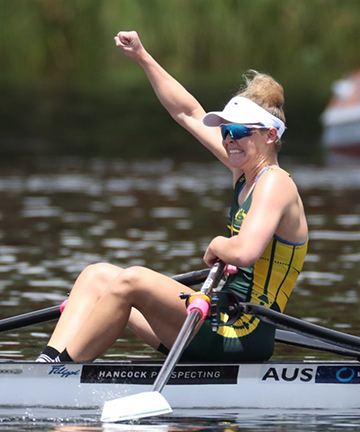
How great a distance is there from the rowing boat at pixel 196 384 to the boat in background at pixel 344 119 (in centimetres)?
1925

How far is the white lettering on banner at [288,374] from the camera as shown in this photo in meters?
7.31

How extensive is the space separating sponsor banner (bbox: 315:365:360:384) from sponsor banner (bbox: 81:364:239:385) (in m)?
0.49

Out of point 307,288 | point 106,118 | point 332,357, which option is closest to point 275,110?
point 332,357

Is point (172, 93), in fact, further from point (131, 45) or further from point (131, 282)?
point (131, 282)

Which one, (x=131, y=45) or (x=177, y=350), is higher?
(x=131, y=45)

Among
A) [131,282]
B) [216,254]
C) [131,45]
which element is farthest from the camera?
[131,45]

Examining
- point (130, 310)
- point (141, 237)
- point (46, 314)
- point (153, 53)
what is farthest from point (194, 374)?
point (153, 53)

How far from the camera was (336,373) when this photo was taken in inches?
291

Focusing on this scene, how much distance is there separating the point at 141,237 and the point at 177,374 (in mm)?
7478

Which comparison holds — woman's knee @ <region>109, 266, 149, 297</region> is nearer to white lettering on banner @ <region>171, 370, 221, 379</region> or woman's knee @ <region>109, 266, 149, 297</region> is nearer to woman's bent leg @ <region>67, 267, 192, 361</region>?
woman's bent leg @ <region>67, 267, 192, 361</region>

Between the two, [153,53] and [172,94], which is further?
[153,53]

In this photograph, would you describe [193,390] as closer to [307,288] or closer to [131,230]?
[307,288]

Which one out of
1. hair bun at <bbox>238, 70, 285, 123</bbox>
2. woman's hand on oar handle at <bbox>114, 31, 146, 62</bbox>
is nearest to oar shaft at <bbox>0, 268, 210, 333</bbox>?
hair bun at <bbox>238, 70, 285, 123</bbox>

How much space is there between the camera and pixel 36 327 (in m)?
10.1
